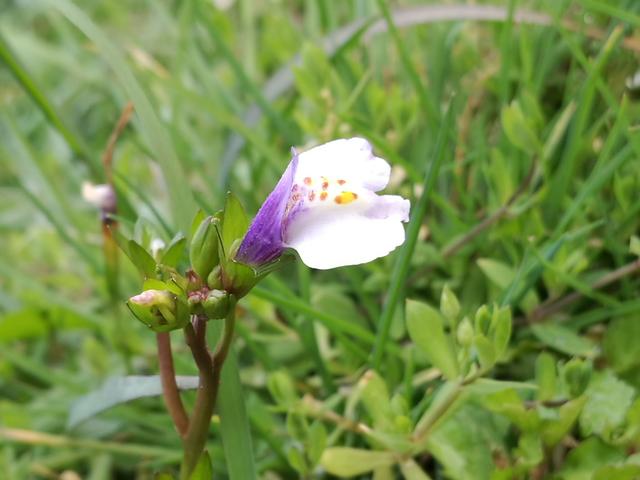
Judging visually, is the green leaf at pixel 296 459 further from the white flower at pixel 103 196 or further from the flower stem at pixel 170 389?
the white flower at pixel 103 196

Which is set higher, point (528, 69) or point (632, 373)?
point (528, 69)

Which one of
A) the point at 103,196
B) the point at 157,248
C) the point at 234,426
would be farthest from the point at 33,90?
the point at 234,426


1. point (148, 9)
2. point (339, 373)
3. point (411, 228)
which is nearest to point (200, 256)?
point (411, 228)

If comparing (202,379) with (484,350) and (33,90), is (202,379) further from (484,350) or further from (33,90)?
(33,90)

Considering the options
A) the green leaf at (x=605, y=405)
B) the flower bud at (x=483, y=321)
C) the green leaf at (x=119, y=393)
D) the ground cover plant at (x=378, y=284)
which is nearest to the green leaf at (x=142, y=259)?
the ground cover plant at (x=378, y=284)

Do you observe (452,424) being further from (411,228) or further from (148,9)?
(148,9)

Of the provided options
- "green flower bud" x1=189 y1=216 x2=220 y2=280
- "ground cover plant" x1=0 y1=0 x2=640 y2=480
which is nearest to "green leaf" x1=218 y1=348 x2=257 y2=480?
"ground cover plant" x1=0 y1=0 x2=640 y2=480
